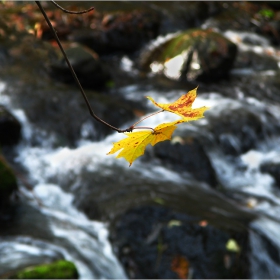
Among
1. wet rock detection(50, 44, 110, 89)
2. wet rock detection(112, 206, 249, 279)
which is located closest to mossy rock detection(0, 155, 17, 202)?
wet rock detection(112, 206, 249, 279)

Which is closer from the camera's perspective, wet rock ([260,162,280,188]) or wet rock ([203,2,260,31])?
wet rock ([260,162,280,188])

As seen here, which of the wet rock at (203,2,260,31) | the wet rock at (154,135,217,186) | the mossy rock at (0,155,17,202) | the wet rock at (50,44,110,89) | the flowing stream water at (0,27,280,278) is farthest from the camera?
the wet rock at (203,2,260,31)

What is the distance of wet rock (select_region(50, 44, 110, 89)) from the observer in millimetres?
6820

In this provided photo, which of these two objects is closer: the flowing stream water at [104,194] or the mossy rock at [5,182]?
the flowing stream water at [104,194]

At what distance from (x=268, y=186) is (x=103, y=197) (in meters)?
2.35

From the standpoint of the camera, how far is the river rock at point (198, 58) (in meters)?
8.09

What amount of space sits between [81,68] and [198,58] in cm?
252

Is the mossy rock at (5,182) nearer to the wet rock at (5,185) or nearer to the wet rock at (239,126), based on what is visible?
the wet rock at (5,185)

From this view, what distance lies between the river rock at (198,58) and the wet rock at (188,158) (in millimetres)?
2936

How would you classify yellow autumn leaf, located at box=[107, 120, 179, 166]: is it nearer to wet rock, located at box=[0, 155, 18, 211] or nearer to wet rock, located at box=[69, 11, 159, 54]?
wet rock, located at box=[0, 155, 18, 211]

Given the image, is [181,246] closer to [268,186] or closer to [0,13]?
[268,186]

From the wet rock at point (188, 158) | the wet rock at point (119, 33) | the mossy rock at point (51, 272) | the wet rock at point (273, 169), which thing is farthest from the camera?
the wet rock at point (119, 33)

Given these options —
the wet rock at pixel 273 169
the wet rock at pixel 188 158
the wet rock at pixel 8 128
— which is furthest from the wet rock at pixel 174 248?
the wet rock at pixel 8 128

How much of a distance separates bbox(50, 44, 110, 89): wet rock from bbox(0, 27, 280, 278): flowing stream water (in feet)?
2.96
